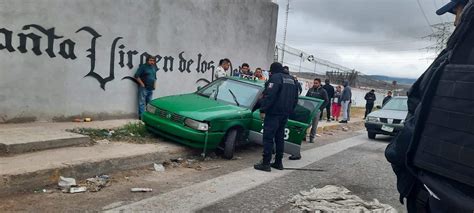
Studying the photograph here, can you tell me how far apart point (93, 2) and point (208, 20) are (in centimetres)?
367

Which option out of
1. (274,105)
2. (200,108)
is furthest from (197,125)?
(274,105)

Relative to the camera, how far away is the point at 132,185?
17.3 feet

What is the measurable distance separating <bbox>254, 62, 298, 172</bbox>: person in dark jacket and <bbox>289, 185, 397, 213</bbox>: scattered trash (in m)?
1.36

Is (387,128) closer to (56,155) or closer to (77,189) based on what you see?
Answer: (56,155)

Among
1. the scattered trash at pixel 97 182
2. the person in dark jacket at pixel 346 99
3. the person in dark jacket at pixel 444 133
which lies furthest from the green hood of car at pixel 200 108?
the person in dark jacket at pixel 346 99

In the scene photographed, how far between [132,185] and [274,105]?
251 cm

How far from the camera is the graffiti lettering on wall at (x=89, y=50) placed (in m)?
7.23

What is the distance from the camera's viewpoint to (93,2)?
8.34m

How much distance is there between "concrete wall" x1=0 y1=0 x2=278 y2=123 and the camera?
7.25m

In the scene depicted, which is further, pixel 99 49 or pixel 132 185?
pixel 99 49

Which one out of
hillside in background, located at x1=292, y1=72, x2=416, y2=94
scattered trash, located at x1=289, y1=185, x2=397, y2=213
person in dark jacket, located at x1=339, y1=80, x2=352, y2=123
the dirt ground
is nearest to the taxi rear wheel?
the dirt ground

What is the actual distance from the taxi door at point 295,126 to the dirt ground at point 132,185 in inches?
20.5

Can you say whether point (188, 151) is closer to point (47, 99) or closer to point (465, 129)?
point (47, 99)

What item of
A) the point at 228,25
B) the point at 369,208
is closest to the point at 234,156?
the point at 369,208
